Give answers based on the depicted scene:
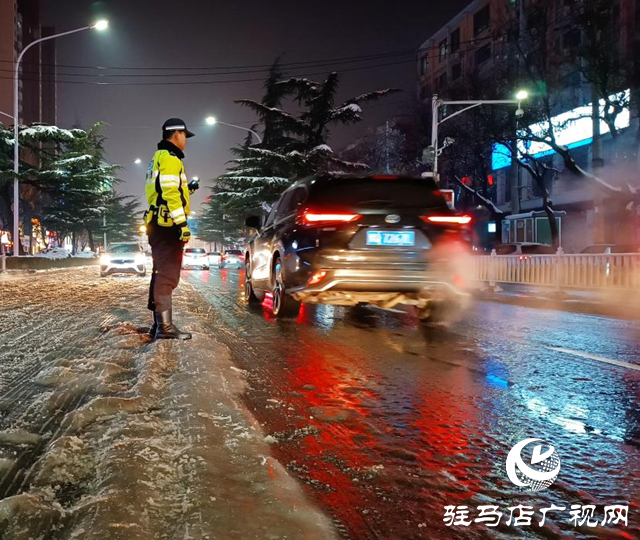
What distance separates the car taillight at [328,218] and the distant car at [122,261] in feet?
63.8

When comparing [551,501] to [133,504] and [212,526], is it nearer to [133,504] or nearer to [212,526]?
[212,526]

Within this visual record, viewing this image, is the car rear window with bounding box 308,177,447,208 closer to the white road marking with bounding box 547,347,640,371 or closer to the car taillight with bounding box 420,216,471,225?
the car taillight with bounding box 420,216,471,225

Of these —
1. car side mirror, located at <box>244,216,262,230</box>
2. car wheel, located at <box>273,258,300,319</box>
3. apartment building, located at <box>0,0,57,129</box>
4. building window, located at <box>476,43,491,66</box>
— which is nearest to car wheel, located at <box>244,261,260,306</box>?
car side mirror, located at <box>244,216,262,230</box>

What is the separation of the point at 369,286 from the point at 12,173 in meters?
30.3

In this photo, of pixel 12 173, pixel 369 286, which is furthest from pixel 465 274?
pixel 12 173

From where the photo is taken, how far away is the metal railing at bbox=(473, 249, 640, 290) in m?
14.4

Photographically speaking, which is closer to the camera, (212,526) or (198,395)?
(212,526)

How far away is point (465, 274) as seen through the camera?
23.9ft

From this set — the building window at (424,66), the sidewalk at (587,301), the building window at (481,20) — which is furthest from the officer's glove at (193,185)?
the building window at (424,66)

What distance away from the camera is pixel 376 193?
7.36 m

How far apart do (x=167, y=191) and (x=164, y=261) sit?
0.67 m

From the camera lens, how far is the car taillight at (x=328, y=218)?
7027 millimetres

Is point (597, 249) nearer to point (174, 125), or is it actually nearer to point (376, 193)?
point (376, 193)

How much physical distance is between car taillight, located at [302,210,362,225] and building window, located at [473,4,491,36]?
5385 centimetres
